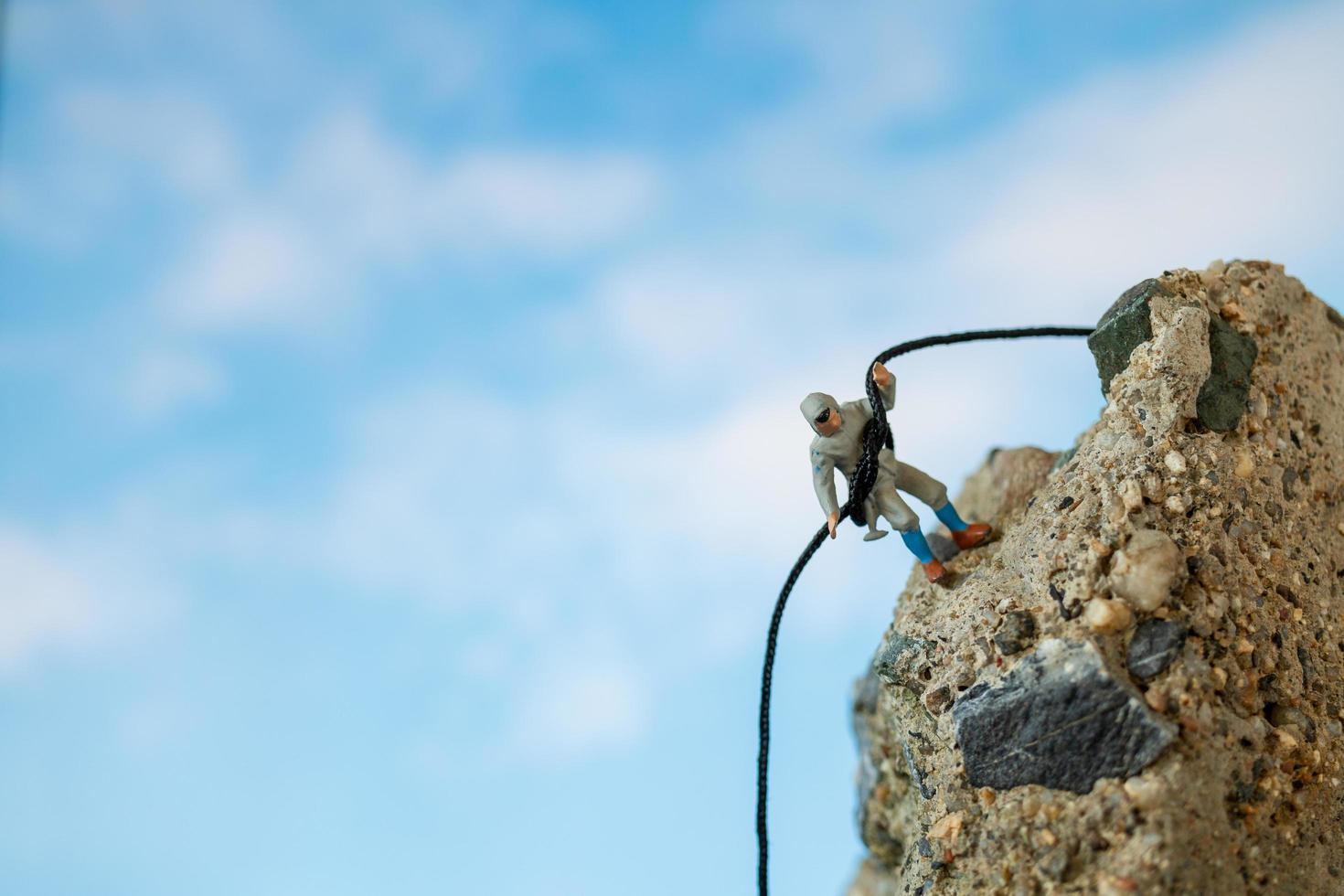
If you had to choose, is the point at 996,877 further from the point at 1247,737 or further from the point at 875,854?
the point at 875,854

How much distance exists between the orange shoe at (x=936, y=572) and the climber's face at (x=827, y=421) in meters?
0.59

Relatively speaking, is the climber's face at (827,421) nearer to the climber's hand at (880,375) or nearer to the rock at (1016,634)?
the climber's hand at (880,375)

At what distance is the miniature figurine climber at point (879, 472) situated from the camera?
344 centimetres

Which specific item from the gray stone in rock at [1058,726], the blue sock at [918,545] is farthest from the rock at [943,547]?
the gray stone in rock at [1058,726]

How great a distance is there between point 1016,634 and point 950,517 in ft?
2.76

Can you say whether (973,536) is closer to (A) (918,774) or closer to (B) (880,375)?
(B) (880,375)

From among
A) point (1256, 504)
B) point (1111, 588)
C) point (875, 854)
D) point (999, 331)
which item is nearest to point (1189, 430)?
point (1256, 504)

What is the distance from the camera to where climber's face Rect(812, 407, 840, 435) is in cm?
341

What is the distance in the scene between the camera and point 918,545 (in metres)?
3.60

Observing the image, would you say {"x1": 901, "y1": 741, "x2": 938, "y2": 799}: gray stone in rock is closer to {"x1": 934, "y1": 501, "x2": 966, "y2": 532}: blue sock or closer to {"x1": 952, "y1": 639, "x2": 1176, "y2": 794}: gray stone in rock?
{"x1": 952, "y1": 639, "x2": 1176, "y2": 794}: gray stone in rock

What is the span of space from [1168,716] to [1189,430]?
90cm

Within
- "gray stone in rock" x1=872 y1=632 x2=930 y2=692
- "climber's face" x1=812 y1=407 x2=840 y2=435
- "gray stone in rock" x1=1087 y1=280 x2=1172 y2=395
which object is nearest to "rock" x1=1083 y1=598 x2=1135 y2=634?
"gray stone in rock" x1=872 y1=632 x2=930 y2=692

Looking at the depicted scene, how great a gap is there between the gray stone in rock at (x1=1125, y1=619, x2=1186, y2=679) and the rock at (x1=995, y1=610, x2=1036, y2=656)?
26cm

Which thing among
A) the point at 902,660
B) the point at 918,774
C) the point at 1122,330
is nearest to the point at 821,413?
the point at 902,660
